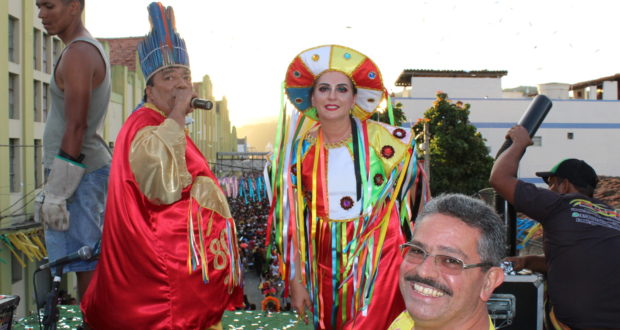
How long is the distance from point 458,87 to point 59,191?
136ft

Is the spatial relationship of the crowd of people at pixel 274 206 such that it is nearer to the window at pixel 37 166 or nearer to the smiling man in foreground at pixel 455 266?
the smiling man in foreground at pixel 455 266

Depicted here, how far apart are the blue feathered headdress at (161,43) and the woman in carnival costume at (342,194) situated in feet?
2.14

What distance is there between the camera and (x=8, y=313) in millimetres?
3213

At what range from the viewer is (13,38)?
58.1 ft

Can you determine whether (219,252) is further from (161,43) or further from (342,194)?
(161,43)

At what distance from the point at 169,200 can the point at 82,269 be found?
28.9 inches

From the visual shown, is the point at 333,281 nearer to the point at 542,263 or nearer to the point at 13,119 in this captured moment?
the point at 542,263

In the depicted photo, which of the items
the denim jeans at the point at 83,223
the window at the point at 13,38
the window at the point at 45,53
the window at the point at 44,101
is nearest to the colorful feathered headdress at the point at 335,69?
the denim jeans at the point at 83,223

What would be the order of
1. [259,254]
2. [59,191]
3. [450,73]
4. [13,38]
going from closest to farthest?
[59,191], [13,38], [259,254], [450,73]

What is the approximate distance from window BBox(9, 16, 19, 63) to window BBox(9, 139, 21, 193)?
8.24ft

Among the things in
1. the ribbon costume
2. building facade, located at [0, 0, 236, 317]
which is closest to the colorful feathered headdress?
the ribbon costume

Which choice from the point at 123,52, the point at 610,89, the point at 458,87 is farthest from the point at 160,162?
the point at 610,89

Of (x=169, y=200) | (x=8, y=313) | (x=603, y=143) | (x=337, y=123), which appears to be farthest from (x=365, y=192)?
(x=603, y=143)

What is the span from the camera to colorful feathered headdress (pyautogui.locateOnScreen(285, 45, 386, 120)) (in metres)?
3.30
